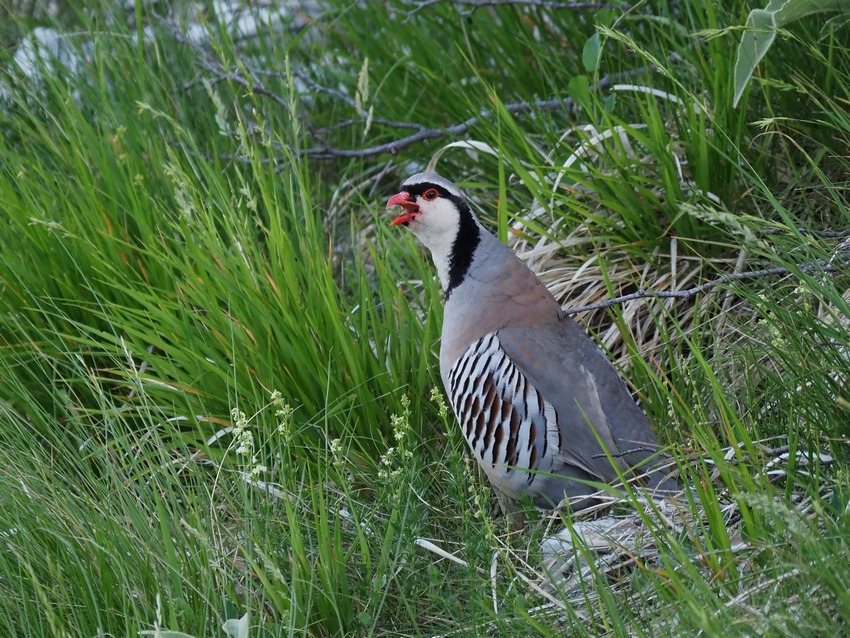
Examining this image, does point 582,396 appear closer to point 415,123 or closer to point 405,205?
point 405,205

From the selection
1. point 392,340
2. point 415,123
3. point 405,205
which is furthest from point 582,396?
point 415,123

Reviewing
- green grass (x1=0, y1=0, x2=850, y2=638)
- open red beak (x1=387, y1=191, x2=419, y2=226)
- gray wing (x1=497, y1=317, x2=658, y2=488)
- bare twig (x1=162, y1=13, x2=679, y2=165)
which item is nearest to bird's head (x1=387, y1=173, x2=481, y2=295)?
open red beak (x1=387, y1=191, x2=419, y2=226)

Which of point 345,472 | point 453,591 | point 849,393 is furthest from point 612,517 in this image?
point 345,472

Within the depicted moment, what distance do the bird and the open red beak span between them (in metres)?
0.30

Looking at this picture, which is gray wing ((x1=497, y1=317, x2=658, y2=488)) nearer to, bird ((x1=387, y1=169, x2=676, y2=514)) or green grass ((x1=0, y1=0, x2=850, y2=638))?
bird ((x1=387, y1=169, x2=676, y2=514))

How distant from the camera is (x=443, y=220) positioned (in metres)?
3.36

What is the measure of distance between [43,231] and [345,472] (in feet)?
4.43

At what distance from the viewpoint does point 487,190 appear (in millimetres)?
4465

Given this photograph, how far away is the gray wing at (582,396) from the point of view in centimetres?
296

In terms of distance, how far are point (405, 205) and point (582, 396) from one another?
33.5 inches

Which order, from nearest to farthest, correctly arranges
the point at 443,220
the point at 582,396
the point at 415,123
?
the point at 582,396, the point at 443,220, the point at 415,123

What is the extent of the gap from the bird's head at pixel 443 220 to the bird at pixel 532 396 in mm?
98

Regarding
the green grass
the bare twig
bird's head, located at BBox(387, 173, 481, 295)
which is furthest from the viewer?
the bare twig

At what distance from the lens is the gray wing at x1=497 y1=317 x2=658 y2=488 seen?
2959 millimetres
